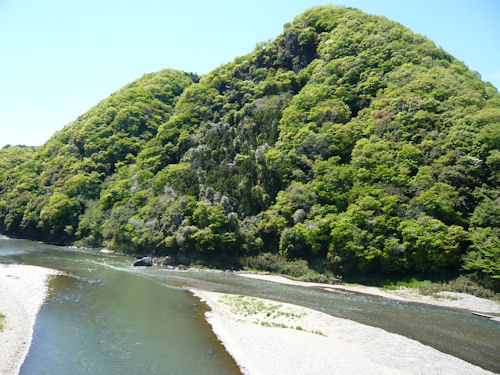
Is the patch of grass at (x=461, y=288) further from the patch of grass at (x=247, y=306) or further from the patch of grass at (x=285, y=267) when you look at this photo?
the patch of grass at (x=247, y=306)

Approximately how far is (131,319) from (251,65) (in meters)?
104

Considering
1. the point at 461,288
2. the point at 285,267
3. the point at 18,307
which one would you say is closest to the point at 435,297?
the point at 461,288

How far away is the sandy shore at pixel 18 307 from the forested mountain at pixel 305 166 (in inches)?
1025

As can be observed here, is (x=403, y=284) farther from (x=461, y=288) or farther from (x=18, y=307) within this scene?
(x=18, y=307)

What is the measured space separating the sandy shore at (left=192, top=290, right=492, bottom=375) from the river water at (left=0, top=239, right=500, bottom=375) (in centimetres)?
148

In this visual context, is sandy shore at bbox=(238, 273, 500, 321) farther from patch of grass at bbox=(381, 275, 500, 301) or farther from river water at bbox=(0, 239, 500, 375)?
river water at bbox=(0, 239, 500, 375)

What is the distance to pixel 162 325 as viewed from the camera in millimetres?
23938

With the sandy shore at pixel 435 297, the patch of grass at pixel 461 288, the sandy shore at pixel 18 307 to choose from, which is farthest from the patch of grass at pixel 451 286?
the sandy shore at pixel 18 307

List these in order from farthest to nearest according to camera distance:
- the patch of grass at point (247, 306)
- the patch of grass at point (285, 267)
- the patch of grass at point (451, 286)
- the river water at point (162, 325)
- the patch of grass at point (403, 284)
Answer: the patch of grass at point (285, 267)
the patch of grass at point (403, 284)
the patch of grass at point (451, 286)
the patch of grass at point (247, 306)
the river water at point (162, 325)

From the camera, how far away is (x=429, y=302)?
33750 millimetres

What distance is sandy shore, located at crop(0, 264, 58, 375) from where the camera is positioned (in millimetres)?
16783

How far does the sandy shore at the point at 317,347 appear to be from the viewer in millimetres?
16891

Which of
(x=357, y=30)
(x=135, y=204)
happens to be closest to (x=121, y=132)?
(x=135, y=204)

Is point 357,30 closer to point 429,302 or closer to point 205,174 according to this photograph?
Result: point 205,174
